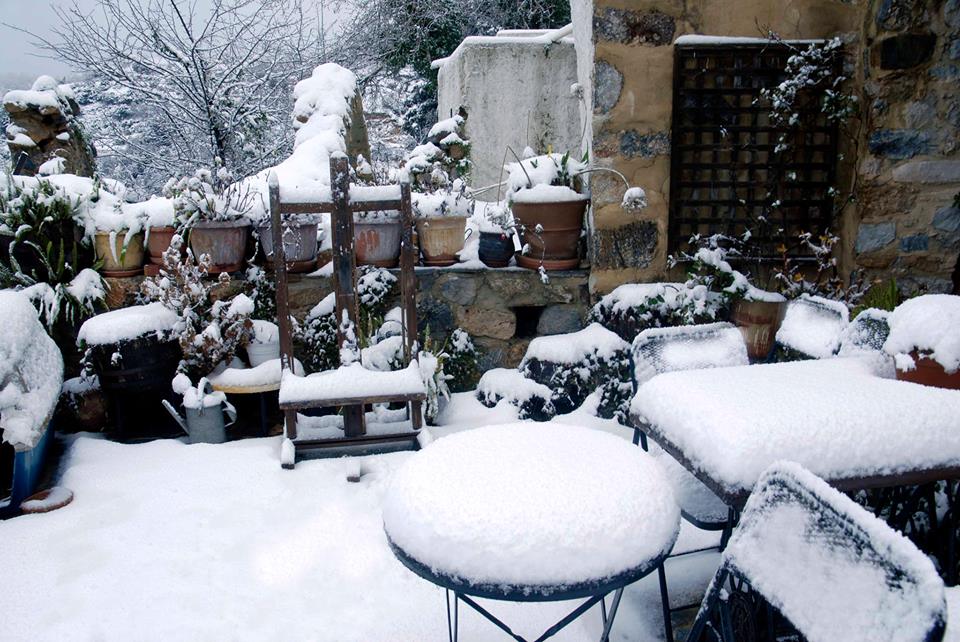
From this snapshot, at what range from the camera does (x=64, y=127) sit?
3.92 m

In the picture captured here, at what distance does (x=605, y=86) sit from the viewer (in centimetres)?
303

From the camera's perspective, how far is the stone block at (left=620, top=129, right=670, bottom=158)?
3.08m

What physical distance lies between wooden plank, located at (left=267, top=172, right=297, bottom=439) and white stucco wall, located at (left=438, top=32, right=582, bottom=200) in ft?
12.7

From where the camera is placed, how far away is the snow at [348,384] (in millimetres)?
2678

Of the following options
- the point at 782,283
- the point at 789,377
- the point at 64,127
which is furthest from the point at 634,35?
the point at 64,127

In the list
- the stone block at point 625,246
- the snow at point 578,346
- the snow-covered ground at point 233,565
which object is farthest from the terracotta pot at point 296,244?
the stone block at point 625,246

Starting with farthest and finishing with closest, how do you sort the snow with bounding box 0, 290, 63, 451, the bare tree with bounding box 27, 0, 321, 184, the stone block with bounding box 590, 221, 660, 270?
the bare tree with bounding box 27, 0, 321, 184 → the stone block with bounding box 590, 221, 660, 270 → the snow with bounding box 0, 290, 63, 451

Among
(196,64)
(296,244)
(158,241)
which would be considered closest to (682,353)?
(296,244)

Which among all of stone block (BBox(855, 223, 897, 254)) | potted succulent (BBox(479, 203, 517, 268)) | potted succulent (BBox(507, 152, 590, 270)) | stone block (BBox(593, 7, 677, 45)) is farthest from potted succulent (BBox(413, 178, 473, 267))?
stone block (BBox(855, 223, 897, 254))

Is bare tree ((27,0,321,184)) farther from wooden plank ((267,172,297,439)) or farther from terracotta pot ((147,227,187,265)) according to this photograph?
wooden plank ((267,172,297,439))

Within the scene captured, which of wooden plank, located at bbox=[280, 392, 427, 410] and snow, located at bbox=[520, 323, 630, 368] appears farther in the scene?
snow, located at bbox=[520, 323, 630, 368]

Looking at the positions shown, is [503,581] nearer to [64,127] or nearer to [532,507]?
[532,507]

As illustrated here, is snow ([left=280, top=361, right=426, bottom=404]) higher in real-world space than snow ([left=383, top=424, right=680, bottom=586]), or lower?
lower

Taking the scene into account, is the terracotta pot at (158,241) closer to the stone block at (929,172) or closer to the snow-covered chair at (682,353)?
the snow-covered chair at (682,353)
